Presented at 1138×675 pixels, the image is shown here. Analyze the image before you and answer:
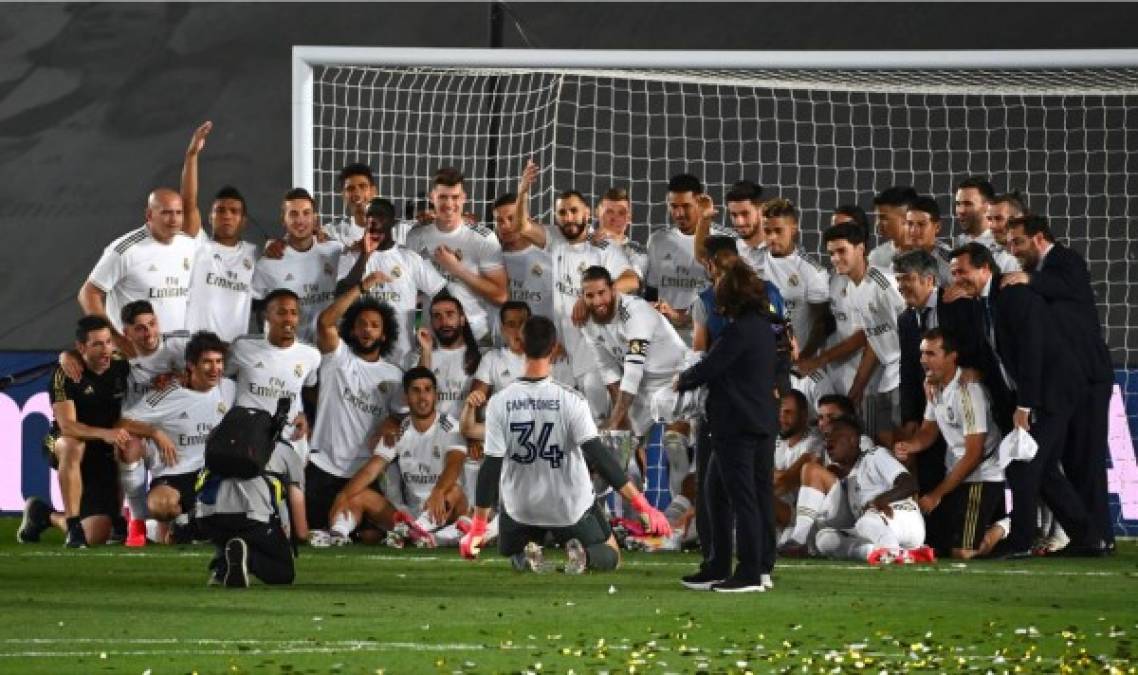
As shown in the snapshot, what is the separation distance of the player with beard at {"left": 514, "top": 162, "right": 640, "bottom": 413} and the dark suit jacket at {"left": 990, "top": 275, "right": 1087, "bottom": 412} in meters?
2.21

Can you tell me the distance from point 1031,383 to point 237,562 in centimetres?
453

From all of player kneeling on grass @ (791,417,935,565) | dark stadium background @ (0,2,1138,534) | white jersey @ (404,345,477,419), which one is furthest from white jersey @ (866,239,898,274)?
dark stadium background @ (0,2,1138,534)

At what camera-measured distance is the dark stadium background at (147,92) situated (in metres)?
19.5

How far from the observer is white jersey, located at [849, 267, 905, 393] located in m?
12.7

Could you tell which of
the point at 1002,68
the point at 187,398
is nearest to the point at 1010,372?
the point at 1002,68

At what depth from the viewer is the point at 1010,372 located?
40.4 feet

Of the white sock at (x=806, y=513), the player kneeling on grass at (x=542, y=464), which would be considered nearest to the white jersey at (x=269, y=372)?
the player kneeling on grass at (x=542, y=464)

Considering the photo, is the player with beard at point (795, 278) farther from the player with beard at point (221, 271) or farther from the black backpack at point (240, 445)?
the black backpack at point (240, 445)

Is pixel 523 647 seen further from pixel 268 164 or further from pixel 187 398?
pixel 268 164

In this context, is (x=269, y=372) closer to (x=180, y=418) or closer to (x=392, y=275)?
(x=180, y=418)

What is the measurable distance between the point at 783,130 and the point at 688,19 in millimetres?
1381

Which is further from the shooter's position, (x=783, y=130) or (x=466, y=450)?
(x=783, y=130)

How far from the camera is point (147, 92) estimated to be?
2055cm

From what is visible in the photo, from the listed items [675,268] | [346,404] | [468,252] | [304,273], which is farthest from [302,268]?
[675,268]
